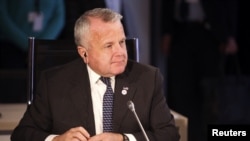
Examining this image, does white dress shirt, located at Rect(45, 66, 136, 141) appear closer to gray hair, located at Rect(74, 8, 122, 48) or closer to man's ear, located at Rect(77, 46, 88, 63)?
man's ear, located at Rect(77, 46, 88, 63)

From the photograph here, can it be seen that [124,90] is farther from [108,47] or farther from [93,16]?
[93,16]

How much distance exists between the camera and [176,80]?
4.93m

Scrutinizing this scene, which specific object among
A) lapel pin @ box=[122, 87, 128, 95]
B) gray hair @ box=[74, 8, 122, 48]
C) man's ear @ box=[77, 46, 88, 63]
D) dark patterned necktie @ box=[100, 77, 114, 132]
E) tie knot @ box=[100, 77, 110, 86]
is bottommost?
dark patterned necktie @ box=[100, 77, 114, 132]

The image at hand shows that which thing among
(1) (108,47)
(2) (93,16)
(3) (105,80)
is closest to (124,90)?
(3) (105,80)

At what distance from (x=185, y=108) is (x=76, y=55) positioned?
245 centimetres

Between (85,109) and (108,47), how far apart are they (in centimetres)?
28

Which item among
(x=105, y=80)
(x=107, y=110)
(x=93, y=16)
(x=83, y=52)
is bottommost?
(x=107, y=110)

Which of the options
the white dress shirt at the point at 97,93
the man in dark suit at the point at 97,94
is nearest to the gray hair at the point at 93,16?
the man in dark suit at the point at 97,94

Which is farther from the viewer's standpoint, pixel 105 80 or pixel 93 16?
pixel 105 80

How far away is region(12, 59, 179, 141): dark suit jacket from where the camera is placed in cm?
218

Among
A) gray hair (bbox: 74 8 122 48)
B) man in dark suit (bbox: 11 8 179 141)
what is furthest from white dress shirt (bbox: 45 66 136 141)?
gray hair (bbox: 74 8 122 48)

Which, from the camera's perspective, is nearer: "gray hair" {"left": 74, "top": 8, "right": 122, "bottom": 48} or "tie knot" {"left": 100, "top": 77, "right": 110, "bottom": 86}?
"gray hair" {"left": 74, "top": 8, "right": 122, "bottom": 48}

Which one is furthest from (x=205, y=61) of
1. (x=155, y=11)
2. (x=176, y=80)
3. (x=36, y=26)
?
(x=36, y=26)

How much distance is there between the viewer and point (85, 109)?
221 centimetres
